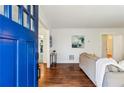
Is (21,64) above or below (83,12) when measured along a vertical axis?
below

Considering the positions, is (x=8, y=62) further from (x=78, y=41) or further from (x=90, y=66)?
(x=78, y=41)

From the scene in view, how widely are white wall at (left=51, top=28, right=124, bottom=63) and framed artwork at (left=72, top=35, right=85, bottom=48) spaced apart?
0.63 feet

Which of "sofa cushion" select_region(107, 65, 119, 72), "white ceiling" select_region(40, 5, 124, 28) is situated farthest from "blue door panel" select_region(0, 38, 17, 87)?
"white ceiling" select_region(40, 5, 124, 28)

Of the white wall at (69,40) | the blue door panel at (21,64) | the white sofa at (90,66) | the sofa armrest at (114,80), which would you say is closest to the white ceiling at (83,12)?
the white sofa at (90,66)

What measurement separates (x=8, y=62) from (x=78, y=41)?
979cm

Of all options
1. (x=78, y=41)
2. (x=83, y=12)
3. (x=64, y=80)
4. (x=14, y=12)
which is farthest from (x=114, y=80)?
(x=78, y=41)

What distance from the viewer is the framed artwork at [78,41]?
10.9m

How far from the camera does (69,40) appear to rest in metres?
10.9

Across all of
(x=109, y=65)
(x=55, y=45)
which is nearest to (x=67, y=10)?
(x=109, y=65)

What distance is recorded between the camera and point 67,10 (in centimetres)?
685

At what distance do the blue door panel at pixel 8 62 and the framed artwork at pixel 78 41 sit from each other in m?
9.58

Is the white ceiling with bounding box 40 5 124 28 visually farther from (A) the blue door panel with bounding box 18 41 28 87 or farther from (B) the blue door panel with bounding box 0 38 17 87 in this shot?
(B) the blue door panel with bounding box 0 38 17 87

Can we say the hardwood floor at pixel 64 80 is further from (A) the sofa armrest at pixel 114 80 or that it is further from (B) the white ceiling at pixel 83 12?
(B) the white ceiling at pixel 83 12

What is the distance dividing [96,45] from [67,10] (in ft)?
15.5
